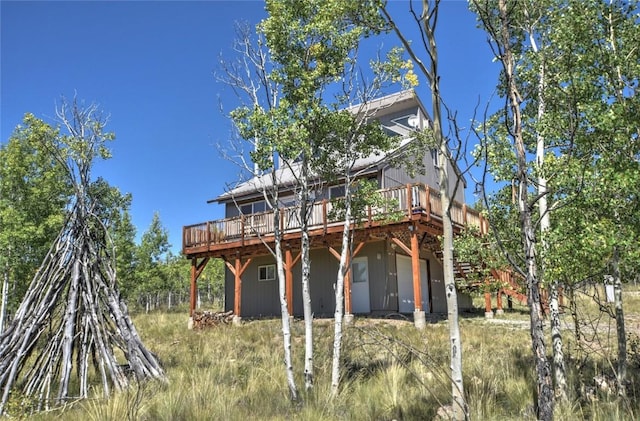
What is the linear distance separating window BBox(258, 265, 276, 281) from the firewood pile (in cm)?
251

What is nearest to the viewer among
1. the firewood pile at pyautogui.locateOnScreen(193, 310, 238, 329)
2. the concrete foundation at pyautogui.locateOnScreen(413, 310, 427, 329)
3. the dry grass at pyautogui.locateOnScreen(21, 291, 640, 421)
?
the dry grass at pyautogui.locateOnScreen(21, 291, 640, 421)

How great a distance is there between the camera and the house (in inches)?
590

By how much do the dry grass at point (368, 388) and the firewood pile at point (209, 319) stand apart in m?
6.35

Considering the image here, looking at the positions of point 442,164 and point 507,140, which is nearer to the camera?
point 442,164

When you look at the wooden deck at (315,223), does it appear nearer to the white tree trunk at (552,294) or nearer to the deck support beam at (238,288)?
the deck support beam at (238,288)

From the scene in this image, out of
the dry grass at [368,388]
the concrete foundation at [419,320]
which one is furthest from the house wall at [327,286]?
the dry grass at [368,388]

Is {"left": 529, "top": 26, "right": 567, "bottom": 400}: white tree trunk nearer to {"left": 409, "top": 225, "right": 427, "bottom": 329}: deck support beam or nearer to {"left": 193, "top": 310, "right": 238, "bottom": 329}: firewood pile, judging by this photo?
{"left": 409, "top": 225, "right": 427, "bottom": 329}: deck support beam

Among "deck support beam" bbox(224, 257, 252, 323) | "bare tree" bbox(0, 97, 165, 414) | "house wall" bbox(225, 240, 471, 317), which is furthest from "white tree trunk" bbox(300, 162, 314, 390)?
"deck support beam" bbox(224, 257, 252, 323)

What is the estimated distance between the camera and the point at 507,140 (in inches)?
260

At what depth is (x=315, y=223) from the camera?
16719 mm

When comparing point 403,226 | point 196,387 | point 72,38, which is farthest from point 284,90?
point 72,38

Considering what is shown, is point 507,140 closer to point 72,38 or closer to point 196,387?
point 196,387

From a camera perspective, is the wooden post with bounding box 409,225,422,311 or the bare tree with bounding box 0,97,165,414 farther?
the wooden post with bounding box 409,225,422,311

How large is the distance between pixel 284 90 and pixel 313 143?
3.20 feet
